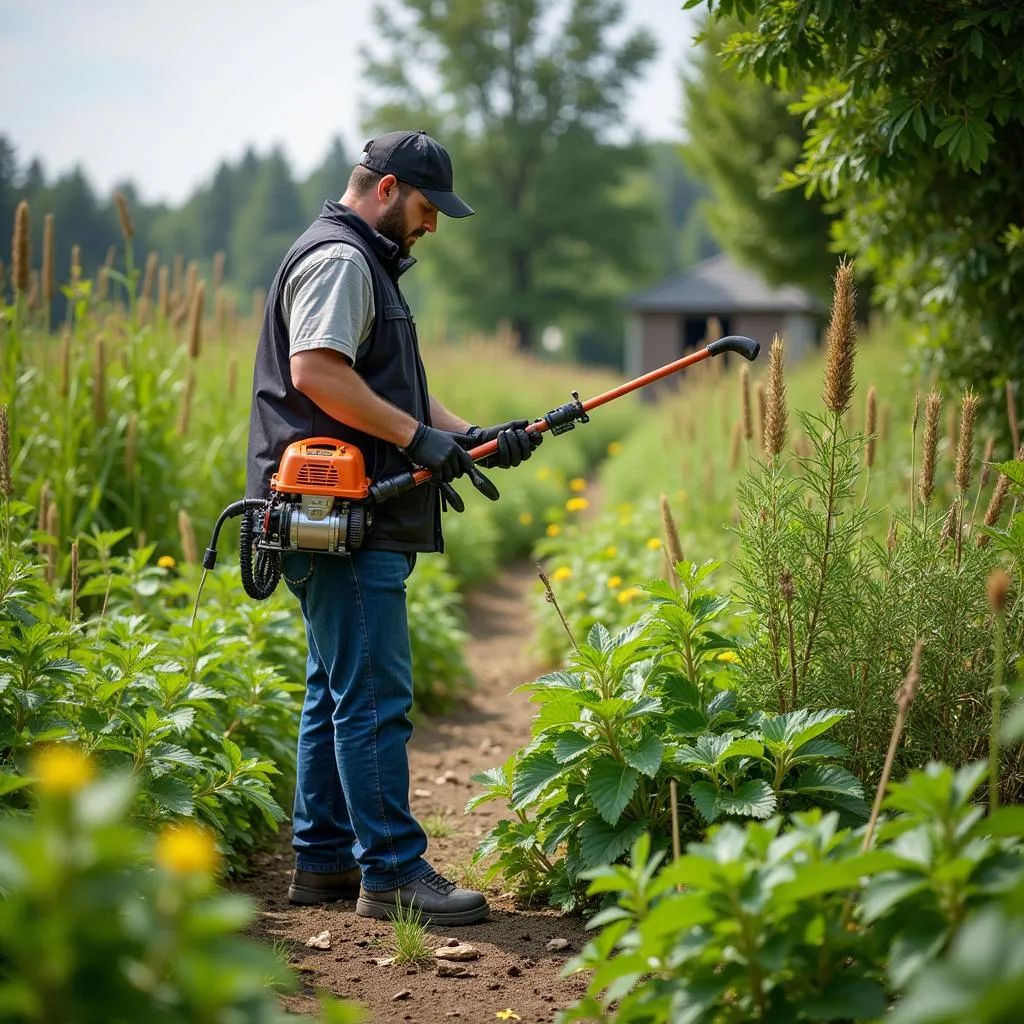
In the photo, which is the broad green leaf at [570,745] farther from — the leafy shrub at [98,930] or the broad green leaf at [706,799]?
the leafy shrub at [98,930]

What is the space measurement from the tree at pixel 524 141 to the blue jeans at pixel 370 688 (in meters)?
32.7

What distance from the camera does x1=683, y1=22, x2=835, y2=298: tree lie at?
15.6 metres

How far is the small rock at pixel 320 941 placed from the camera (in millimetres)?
3189

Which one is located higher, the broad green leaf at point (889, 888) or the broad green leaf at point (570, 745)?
the broad green leaf at point (889, 888)

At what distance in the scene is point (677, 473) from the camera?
8.67 meters

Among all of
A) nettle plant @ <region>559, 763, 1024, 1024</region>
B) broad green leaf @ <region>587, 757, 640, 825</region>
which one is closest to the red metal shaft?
broad green leaf @ <region>587, 757, 640, 825</region>

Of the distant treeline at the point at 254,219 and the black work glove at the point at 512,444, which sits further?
the distant treeline at the point at 254,219

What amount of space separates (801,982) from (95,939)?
1.26 m

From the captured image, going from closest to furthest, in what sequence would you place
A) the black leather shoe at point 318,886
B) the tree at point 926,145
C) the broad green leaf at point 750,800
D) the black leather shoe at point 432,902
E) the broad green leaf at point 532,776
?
the broad green leaf at point 750,800, the broad green leaf at point 532,776, the black leather shoe at point 432,902, the black leather shoe at point 318,886, the tree at point 926,145

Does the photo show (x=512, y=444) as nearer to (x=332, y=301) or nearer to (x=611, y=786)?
(x=332, y=301)

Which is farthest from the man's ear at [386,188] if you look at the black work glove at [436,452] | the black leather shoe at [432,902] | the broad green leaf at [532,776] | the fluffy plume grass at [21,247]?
the fluffy plume grass at [21,247]

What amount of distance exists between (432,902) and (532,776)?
52 centimetres

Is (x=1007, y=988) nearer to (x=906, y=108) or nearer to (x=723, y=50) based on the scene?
(x=906, y=108)

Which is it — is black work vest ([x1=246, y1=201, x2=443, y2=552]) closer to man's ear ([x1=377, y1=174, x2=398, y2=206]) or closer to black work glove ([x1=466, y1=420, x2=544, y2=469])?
man's ear ([x1=377, y1=174, x2=398, y2=206])
